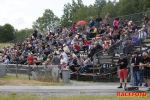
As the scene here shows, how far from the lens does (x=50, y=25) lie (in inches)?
5157

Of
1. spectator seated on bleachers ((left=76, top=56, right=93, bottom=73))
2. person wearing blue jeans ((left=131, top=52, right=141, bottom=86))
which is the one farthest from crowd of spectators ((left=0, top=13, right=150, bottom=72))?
person wearing blue jeans ((left=131, top=52, right=141, bottom=86))

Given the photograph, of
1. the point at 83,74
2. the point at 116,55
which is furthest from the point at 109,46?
the point at 83,74

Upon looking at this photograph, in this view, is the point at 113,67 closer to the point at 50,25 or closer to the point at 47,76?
the point at 47,76

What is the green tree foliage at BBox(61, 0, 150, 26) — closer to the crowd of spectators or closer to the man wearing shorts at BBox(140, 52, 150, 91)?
the crowd of spectators

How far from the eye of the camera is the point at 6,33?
347 feet

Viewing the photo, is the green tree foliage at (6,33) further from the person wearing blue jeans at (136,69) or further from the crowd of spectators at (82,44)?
the person wearing blue jeans at (136,69)

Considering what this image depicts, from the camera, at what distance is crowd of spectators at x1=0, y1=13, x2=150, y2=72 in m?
22.8

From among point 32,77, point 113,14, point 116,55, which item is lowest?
point 32,77

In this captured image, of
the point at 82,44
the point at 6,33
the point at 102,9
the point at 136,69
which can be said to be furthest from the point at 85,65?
the point at 6,33

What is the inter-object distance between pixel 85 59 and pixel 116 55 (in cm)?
224

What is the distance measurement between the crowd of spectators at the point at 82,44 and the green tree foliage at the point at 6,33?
223 feet

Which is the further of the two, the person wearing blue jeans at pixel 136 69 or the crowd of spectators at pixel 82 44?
the crowd of spectators at pixel 82 44

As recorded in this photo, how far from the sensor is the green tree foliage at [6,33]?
104 metres

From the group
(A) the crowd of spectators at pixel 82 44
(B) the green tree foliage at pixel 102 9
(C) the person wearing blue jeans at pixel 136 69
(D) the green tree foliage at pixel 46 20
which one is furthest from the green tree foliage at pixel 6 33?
(C) the person wearing blue jeans at pixel 136 69
